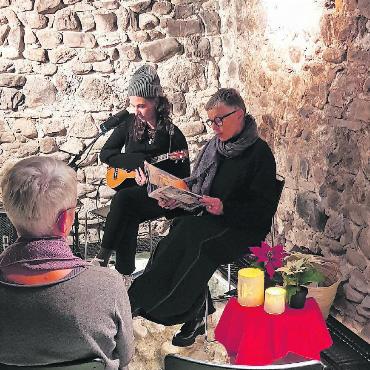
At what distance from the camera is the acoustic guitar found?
3613mm

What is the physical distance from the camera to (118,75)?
15.7ft

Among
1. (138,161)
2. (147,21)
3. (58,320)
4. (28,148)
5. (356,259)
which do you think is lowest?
(356,259)

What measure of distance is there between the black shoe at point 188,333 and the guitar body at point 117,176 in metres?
1.00

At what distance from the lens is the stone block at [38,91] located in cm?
469

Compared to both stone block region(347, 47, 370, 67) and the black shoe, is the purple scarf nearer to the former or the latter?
the black shoe

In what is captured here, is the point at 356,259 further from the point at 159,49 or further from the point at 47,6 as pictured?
the point at 47,6

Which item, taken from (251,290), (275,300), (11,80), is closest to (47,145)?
(11,80)

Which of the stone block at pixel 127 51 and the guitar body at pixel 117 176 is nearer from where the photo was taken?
the guitar body at pixel 117 176

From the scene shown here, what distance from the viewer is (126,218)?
360 centimetres

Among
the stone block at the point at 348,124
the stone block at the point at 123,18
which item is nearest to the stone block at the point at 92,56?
the stone block at the point at 123,18

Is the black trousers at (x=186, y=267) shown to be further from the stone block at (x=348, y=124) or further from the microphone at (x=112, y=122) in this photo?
the microphone at (x=112, y=122)

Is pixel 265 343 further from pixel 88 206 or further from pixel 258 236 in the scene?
pixel 88 206

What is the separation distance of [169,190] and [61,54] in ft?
7.03

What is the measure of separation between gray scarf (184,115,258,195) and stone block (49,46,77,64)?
1760 millimetres
